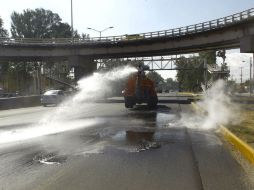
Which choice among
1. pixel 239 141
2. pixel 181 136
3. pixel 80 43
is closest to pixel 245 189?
pixel 239 141

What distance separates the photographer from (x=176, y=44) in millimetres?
58156

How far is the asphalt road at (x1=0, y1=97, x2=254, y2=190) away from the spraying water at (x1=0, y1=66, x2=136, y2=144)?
8.8 inches

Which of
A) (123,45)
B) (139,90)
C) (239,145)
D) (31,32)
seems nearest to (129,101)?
(139,90)

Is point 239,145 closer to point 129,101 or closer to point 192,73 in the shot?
point 129,101

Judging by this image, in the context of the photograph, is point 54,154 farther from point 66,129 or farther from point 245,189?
point 66,129

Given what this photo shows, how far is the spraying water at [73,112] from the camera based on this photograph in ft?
52.0

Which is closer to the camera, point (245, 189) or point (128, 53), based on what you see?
point (245, 189)

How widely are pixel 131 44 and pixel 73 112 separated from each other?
34.9 m

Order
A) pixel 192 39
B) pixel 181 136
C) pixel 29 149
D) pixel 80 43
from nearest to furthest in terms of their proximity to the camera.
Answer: pixel 29 149, pixel 181 136, pixel 192 39, pixel 80 43

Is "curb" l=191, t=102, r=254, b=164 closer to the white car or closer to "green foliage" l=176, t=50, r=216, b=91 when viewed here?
the white car

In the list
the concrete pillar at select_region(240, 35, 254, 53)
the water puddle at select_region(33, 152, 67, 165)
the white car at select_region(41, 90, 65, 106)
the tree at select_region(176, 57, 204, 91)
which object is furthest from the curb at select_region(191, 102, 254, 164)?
the tree at select_region(176, 57, 204, 91)

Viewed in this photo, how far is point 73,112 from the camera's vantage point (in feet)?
93.0

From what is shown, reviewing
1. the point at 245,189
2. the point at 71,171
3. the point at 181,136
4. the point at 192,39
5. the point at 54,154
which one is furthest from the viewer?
the point at 192,39

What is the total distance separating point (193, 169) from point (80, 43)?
56022 millimetres
